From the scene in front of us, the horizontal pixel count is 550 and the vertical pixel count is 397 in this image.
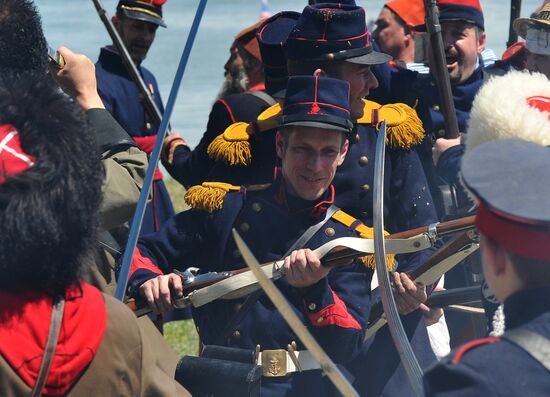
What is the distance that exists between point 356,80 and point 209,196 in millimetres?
677

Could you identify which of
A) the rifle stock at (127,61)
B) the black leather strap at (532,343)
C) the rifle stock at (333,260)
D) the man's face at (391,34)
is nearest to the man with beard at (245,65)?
the rifle stock at (127,61)

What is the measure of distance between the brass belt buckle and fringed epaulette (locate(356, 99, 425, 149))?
2.72 feet

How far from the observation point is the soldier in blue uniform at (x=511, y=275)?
94.7 inches

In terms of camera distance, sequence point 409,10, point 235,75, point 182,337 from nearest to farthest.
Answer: point 409,10 → point 235,75 → point 182,337

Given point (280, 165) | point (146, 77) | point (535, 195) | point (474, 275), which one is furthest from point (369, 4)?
point (535, 195)

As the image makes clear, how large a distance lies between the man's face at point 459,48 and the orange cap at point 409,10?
896mm

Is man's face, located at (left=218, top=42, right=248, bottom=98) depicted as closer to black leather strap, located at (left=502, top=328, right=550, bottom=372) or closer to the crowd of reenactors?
the crowd of reenactors

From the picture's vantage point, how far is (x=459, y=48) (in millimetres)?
5637

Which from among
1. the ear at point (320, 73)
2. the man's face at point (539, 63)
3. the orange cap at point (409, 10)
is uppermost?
the ear at point (320, 73)

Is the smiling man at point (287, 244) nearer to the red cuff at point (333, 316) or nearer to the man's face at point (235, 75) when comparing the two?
the red cuff at point (333, 316)

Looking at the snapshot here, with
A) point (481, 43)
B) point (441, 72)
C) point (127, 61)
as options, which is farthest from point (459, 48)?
point (127, 61)

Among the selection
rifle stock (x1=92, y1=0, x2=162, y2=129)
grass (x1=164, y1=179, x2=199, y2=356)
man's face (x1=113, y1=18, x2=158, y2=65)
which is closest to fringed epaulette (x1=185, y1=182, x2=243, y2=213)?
rifle stock (x1=92, y1=0, x2=162, y2=129)

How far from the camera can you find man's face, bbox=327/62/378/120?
4332 mm

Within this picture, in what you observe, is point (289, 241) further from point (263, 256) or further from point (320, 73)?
point (320, 73)
